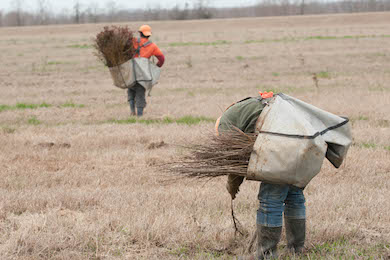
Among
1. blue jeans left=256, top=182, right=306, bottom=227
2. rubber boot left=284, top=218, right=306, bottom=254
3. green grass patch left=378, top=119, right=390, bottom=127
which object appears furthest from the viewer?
green grass patch left=378, top=119, right=390, bottom=127

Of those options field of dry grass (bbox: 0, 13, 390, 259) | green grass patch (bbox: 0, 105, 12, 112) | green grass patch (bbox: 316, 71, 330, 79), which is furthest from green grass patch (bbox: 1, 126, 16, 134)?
green grass patch (bbox: 316, 71, 330, 79)

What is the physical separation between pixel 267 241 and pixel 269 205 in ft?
0.92

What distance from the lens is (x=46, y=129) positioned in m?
9.45

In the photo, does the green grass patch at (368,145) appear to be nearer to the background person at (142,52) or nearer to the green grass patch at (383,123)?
the green grass patch at (383,123)

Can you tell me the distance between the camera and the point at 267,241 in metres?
3.87

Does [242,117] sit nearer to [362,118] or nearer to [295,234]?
[295,234]

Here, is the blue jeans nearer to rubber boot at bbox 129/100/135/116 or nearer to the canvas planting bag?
the canvas planting bag

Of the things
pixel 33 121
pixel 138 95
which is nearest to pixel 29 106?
pixel 33 121

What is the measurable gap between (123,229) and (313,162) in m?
1.84

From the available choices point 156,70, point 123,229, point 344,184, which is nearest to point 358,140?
point 344,184

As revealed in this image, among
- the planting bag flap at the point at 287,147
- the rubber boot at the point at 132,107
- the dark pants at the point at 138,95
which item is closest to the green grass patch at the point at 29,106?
the rubber boot at the point at 132,107

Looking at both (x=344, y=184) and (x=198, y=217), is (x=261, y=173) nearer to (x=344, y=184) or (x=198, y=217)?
(x=198, y=217)

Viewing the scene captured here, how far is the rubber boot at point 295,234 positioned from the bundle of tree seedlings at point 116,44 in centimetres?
680

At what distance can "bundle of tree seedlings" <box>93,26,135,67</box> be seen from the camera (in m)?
10.1
